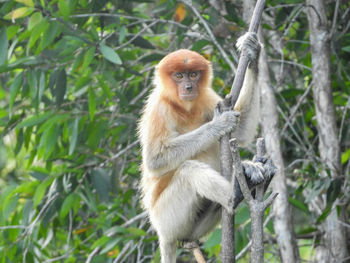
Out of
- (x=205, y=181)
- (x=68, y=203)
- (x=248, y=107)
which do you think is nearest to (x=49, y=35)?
(x=68, y=203)

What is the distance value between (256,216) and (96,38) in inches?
142

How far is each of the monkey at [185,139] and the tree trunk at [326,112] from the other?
0.98 m

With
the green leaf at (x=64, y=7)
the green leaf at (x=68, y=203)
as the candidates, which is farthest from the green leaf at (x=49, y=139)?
the green leaf at (x=64, y=7)

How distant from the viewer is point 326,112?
5973 mm

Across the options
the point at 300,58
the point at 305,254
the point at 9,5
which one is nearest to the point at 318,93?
the point at 300,58

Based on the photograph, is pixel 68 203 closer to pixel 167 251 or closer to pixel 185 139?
pixel 167 251

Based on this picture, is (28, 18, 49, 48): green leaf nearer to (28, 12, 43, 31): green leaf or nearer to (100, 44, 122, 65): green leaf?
(28, 12, 43, 31): green leaf

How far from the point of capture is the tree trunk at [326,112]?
234 inches

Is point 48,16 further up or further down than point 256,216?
further up

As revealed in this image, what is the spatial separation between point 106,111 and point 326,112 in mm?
2980

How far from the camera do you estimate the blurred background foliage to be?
632 centimetres

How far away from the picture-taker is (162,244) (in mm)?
5305

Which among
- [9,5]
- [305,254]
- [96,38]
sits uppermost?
[9,5]

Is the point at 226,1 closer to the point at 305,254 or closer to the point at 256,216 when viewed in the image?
the point at 256,216
